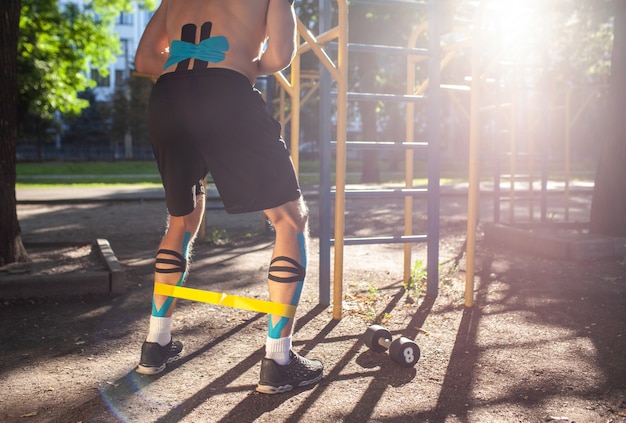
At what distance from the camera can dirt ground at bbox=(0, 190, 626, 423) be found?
8.33ft

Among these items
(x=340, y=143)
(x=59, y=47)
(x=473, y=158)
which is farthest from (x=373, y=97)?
(x=59, y=47)

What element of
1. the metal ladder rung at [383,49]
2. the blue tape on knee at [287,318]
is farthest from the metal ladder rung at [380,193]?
the blue tape on knee at [287,318]

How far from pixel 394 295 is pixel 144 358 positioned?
6.76 feet

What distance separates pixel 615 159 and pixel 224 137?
530cm

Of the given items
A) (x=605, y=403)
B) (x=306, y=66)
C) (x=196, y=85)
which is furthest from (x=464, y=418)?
(x=306, y=66)

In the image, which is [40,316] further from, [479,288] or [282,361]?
[479,288]

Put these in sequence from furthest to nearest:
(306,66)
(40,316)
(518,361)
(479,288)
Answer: (306,66), (479,288), (40,316), (518,361)

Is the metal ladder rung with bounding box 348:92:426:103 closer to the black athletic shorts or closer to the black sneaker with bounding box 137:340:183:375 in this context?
the black athletic shorts

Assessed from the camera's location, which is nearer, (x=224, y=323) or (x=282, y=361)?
(x=282, y=361)

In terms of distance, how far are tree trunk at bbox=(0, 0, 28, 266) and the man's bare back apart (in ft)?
10.7

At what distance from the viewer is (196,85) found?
8.54ft

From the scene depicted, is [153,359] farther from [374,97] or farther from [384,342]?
[374,97]

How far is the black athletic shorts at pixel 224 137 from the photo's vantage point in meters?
A: 2.60

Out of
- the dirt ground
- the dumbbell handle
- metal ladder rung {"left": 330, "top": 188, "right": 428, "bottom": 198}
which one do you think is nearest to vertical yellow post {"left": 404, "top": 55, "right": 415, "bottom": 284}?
the dirt ground
